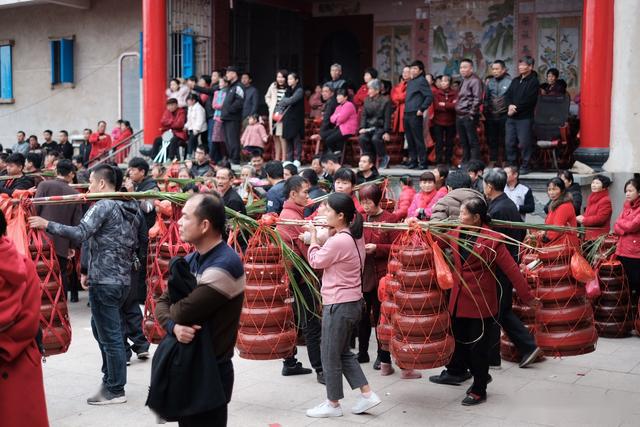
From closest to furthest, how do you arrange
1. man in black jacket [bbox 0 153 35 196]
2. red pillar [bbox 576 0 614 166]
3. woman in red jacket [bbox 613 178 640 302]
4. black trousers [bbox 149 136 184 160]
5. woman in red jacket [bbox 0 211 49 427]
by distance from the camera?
woman in red jacket [bbox 0 211 49 427] → woman in red jacket [bbox 613 178 640 302] → man in black jacket [bbox 0 153 35 196] → red pillar [bbox 576 0 614 166] → black trousers [bbox 149 136 184 160]

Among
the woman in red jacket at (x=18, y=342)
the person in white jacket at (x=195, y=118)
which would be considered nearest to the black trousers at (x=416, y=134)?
the person in white jacket at (x=195, y=118)

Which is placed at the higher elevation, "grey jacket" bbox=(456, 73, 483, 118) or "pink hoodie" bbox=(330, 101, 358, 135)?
"grey jacket" bbox=(456, 73, 483, 118)

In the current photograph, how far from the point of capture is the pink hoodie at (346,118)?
13.5m

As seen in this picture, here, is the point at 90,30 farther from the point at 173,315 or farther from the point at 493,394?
the point at 173,315

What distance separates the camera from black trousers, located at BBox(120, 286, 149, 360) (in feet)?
24.9

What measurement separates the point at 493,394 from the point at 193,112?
32.3ft

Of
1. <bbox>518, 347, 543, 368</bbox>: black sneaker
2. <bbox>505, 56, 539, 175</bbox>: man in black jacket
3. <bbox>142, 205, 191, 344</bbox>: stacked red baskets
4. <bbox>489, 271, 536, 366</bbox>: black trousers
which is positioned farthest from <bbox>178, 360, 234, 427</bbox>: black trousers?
<bbox>505, 56, 539, 175</bbox>: man in black jacket

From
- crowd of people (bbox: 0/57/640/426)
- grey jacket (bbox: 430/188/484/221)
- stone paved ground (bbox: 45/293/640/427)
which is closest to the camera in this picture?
crowd of people (bbox: 0/57/640/426)

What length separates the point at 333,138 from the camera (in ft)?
44.9

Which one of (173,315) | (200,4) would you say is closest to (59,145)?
(200,4)

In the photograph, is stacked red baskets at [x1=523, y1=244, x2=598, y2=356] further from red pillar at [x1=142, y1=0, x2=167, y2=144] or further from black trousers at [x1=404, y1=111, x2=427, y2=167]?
red pillar at [x1=142, y1=0, x2=167, y2=144]

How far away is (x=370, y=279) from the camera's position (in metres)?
7.34

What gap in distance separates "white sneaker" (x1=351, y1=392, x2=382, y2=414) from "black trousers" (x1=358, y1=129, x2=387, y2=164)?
7.47 metres

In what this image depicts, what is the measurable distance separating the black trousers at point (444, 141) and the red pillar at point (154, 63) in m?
5.48
